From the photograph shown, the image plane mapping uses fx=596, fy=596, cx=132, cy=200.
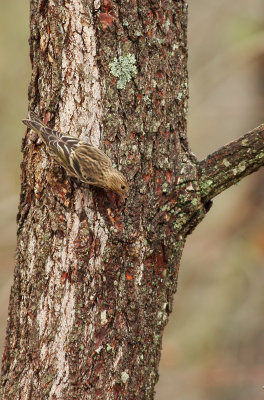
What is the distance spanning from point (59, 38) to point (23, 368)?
2.06 metres

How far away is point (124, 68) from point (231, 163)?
89cm

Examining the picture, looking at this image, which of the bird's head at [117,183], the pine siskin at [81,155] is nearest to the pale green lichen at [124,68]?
the pine siskin at [81,155]

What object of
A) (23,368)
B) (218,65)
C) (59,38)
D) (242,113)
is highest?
(242,113)

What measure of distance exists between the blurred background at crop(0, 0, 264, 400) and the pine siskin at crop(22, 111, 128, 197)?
4231 mm

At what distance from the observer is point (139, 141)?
Result: 368cm

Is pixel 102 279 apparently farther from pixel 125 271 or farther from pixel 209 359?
pixel 209 359

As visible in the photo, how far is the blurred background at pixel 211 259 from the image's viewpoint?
8.52m

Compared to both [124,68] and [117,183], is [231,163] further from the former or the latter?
[124,68]

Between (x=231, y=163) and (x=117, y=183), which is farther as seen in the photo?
(x=231, y=163)

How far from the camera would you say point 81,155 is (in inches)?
160

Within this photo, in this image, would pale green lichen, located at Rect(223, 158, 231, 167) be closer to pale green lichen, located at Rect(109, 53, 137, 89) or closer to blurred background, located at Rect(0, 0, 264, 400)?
pale green lichen, located at Rect(109, 53, 137, 89)

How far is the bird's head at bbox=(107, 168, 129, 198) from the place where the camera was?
3543 mm

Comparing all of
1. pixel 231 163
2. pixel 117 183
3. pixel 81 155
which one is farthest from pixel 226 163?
pixel 81 155

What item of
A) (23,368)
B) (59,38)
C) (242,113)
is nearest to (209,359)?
(242,113)
